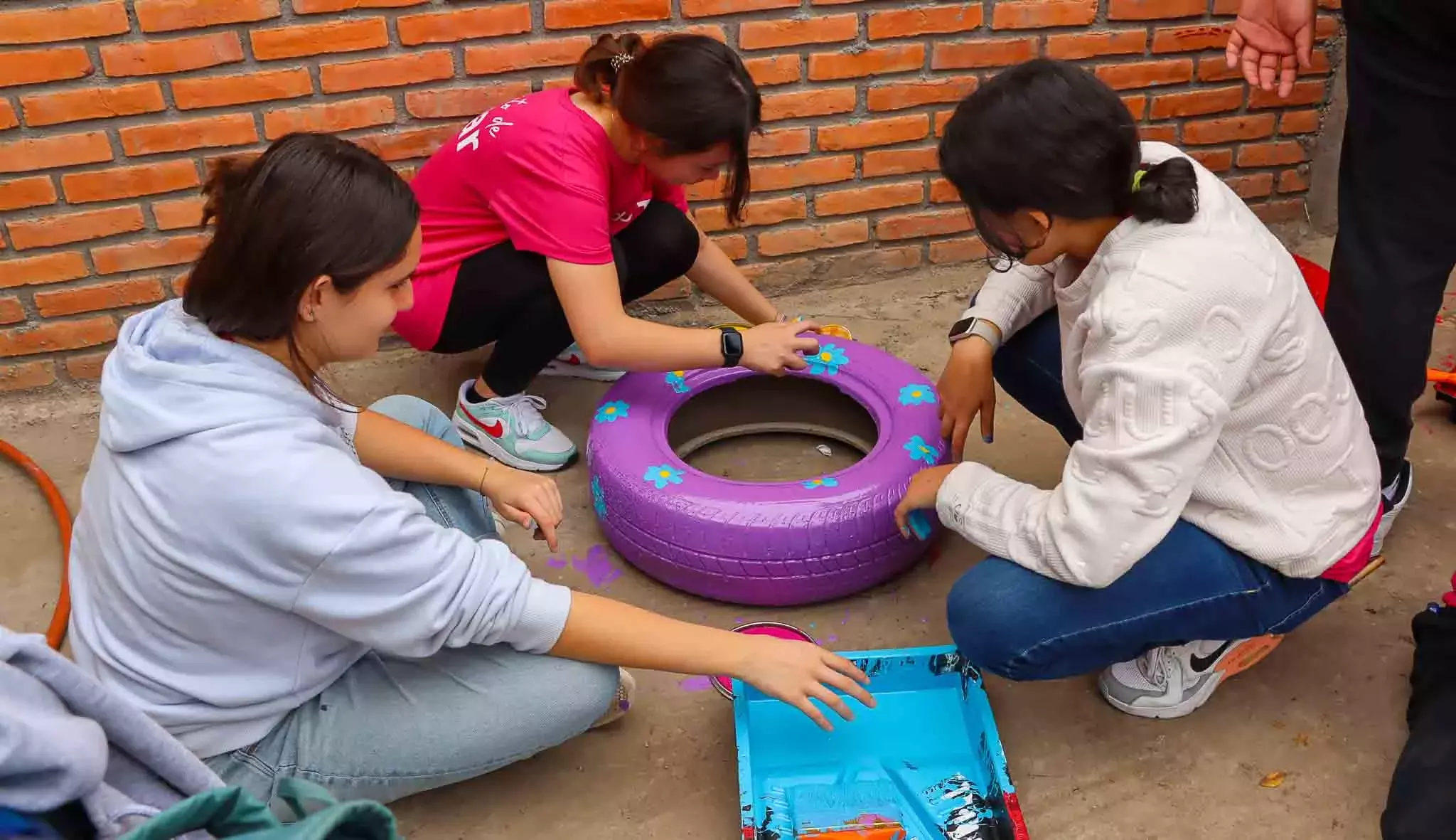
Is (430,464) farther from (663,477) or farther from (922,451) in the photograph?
(922,451)

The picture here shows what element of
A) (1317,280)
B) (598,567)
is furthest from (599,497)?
(1317,280)

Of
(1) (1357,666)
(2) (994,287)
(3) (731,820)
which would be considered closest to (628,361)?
(2) (994,287)

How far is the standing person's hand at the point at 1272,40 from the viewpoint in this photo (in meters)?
2.12

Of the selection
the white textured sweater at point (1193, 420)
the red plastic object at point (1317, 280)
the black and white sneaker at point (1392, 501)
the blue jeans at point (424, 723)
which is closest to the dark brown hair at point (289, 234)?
the blue jeans at point (424, 723)

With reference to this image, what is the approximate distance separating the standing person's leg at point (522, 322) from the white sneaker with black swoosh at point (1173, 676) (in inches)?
46.9

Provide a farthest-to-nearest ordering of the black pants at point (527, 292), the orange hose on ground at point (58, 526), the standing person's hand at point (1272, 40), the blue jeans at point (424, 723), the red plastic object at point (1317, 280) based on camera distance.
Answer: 1. the red plastic object at point (1317, 280)
2. the black pants at point (527, 292)
3. the standing person's hand at point (1272, 40)
4. the orange hose on ground at point (58, 526)
5. the blue jeans at point (424, 723)

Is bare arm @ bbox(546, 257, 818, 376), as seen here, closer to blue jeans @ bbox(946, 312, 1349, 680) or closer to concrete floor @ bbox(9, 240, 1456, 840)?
concrete floor @ bbox(9, 240, 1456, 840)

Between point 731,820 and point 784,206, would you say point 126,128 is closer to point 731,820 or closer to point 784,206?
point 784,206

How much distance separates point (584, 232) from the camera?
218 centimetres

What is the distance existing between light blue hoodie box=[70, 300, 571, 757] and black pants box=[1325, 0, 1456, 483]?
143cm

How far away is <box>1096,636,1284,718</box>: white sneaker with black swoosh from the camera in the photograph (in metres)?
1.86

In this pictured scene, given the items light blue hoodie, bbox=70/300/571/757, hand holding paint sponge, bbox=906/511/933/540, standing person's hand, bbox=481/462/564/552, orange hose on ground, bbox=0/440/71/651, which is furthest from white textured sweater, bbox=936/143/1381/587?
orange hose on ground, bbox=0/440/71/651

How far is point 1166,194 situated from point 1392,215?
0.70m

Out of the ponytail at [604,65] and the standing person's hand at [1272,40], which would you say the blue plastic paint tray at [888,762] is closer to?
the ponytail at [604,65]
